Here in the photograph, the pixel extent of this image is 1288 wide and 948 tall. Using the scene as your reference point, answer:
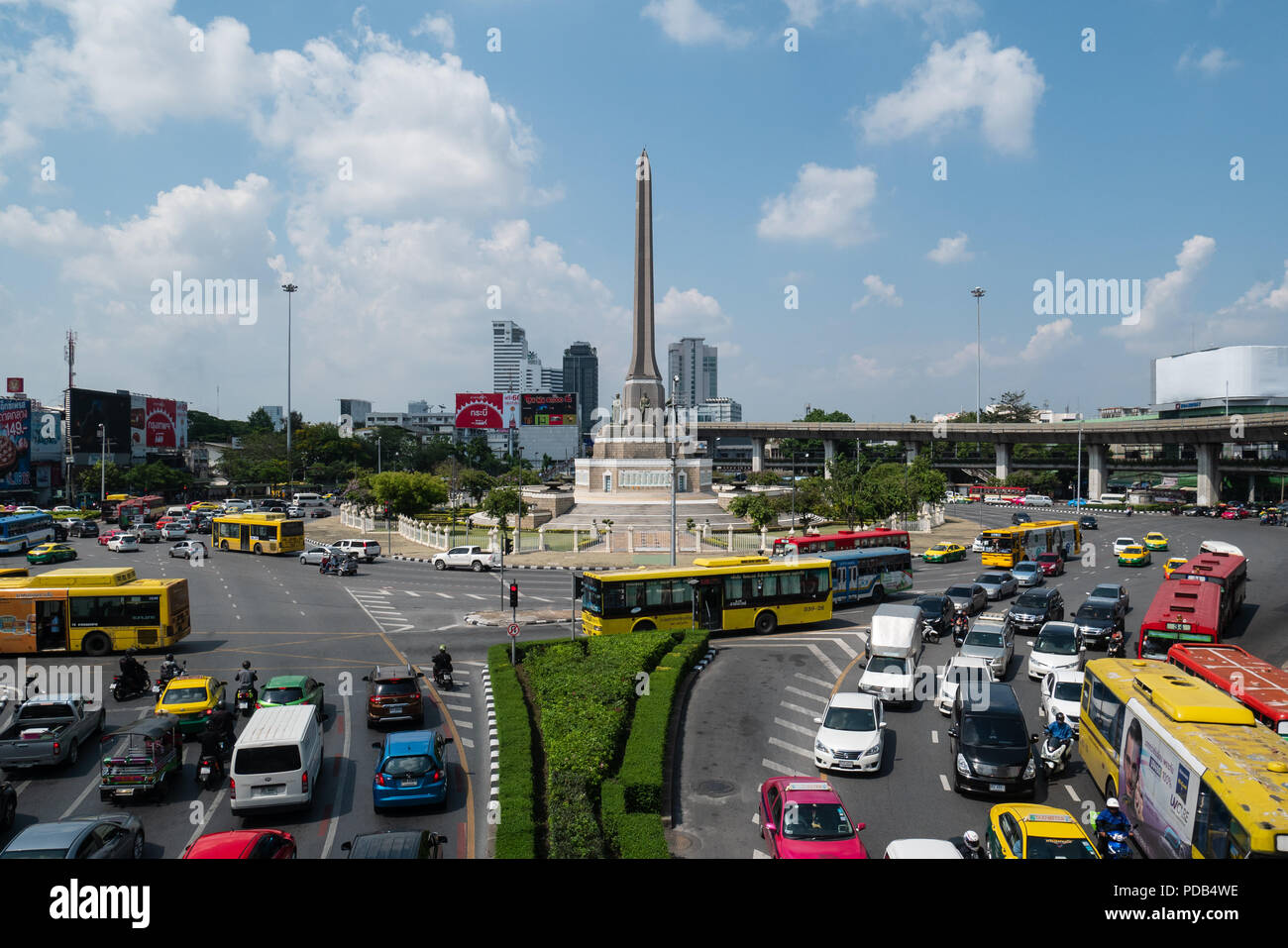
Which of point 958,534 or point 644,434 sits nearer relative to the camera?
point 958,534

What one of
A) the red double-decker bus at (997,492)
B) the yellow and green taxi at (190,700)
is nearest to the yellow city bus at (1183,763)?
the yellow and green taxi at (190,700)

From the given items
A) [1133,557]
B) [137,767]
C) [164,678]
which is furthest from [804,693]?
[1133,557]

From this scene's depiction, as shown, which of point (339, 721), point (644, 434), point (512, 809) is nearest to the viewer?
point (512, 809)

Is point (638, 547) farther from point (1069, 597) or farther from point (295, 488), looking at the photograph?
point (295, 488)

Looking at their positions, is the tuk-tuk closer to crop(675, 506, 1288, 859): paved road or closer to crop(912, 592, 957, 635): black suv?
crop(675, 506, 1288, 859): paved road

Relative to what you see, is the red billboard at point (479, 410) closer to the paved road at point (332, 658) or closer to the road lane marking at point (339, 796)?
the paved road at point (332, 658)

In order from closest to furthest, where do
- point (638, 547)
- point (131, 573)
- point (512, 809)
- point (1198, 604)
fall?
point (512, 809)
point (1198, 604)
point (131, 573)
point (638, 547)
